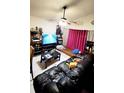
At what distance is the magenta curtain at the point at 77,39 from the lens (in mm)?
4629

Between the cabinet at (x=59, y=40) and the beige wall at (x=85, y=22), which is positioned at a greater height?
the beige wall at (x=85, y=22)

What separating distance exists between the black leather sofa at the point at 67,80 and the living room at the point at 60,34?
0.16ft

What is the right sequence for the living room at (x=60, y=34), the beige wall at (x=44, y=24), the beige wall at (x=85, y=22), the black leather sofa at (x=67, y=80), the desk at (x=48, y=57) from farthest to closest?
1. the beige wall at (x=44, y=24)
2. the beige wall at (x=85, y=22)
3. the desk at (x=48, y=57)
4. the living room at (x=60, y=34)
5. the black leather sofa at (x=67, y=80)

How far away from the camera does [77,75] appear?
170 cm

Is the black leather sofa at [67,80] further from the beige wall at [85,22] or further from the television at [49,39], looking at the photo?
the television at [49,39]

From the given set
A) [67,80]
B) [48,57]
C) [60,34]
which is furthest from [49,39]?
[67,80]

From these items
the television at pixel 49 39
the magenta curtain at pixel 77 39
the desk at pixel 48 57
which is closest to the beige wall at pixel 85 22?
the magenta curtain at pixel 77 39

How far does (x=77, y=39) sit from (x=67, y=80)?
352 centimetres

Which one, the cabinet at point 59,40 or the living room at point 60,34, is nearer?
the living room at point 60,34

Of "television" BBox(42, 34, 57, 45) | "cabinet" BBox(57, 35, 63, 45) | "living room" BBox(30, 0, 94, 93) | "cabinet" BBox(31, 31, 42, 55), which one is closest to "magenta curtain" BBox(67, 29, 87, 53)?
"living room" BBox(30, 0, 94, 93)

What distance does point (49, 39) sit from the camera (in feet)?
17.7
